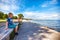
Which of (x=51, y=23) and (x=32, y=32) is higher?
(x=51, y=23)

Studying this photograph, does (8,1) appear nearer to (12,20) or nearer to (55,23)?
(12,20)

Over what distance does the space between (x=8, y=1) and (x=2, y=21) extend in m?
0.34

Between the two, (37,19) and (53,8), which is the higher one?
(53,8)

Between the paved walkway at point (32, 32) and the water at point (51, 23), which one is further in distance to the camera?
the water at point (51, 23)

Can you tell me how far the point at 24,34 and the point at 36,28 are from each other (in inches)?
9.4

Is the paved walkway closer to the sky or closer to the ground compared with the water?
closer to the ground

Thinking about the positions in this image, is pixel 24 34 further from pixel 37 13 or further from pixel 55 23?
pixel 55 23

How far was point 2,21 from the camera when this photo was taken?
197cm

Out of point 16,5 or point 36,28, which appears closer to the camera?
point 16,5

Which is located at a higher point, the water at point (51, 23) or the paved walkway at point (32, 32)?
the water at point (51, 23)

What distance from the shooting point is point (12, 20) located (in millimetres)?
2002

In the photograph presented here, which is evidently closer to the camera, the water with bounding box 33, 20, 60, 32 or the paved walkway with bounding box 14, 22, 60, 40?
the paved walkway with bounding box 14, 22, 60, 40

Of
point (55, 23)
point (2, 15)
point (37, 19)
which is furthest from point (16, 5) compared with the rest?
point (55, 23)

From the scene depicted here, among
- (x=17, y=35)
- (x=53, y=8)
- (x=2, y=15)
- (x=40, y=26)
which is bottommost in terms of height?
A: (x=17, y=35)
